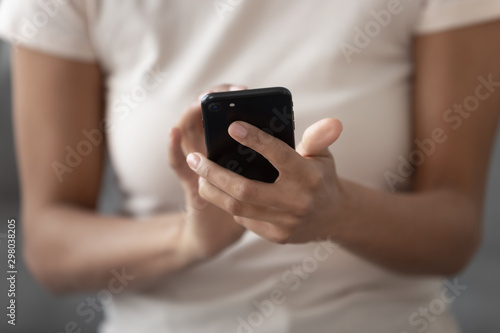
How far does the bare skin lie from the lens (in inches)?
21.7

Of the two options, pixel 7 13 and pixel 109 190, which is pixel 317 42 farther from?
pixel 109 190

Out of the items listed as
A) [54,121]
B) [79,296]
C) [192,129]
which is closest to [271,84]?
[192,129]

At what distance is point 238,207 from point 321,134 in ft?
0.30

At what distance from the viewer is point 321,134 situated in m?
0.43

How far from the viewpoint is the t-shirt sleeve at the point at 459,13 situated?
59 cm

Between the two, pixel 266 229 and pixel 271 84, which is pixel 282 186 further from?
pixel 271 84

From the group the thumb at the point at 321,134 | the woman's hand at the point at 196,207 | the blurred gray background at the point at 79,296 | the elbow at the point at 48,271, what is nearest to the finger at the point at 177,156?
the woman's hand at the point at 196,207

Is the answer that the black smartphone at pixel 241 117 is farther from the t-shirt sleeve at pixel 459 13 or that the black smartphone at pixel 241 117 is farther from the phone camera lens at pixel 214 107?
the t-shirt sleeve at pixel 459 13

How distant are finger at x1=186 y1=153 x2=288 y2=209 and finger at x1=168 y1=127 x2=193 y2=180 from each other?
0.23 ft

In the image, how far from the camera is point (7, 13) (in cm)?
65

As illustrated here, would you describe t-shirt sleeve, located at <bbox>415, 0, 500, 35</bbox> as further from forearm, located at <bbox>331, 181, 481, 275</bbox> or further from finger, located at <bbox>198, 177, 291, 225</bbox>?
finger, located at <bbox>198, 177, 291, 225</bbox>

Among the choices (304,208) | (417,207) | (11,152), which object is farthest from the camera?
(11,152)

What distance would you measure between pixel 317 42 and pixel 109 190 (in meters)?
0.54

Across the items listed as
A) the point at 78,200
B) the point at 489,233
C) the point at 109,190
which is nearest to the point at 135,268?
the point at 78,200
